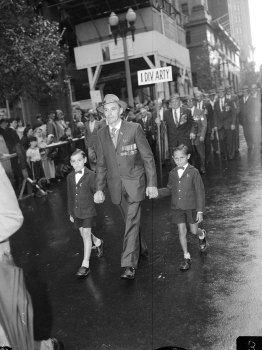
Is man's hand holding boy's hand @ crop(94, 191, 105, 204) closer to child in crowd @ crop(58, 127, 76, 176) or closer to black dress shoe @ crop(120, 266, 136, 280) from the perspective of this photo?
black dress shoe @ crop(120, 266, 136, 280)

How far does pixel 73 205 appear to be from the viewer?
5.40 m

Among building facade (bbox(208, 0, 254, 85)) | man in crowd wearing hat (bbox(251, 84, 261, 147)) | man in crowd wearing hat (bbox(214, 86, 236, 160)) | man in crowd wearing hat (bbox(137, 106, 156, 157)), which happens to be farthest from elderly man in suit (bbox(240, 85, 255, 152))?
building facade (bbox(208, 0, 254, 85))

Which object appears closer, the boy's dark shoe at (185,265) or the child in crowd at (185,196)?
the boy's dark shoe at (185,265)

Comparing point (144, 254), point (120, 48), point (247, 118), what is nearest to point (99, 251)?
point (144, 254)

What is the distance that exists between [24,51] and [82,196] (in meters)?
8.58

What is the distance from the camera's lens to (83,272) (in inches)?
201

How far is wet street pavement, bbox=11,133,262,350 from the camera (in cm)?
359

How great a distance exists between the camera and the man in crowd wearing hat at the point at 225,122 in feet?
43.5

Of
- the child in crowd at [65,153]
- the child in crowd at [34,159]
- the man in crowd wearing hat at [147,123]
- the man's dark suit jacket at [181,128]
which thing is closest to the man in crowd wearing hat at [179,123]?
the man's dark suit jacket at [181,128]

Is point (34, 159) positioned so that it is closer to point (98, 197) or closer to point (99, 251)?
point (99, 251)

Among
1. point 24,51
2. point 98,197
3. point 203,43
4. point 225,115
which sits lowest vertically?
point 98,197

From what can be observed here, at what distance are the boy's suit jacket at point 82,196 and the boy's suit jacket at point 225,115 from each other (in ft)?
28.8

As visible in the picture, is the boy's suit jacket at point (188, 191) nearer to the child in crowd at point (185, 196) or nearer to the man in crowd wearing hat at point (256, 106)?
the child in crowd at point (185, 196)

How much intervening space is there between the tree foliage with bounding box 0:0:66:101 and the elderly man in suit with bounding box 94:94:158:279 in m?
8.11
